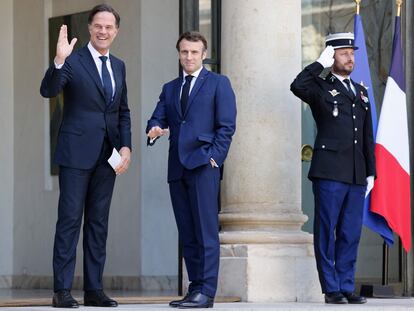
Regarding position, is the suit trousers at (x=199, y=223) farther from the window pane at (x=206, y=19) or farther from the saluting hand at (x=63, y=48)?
the window pane at (x=206, y=19)

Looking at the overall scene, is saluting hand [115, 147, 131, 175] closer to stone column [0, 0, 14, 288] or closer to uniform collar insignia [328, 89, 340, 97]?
uniform collar insignia [328, 89, 340, 97]

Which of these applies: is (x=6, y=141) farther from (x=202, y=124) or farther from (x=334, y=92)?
(x=202, y=124)

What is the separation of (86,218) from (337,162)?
1.97 m

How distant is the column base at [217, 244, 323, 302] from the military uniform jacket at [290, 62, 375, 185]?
2.30 feet

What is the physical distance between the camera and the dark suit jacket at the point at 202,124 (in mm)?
8258

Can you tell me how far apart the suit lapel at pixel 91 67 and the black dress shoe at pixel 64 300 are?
1261mm

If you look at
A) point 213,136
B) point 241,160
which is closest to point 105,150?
point 213,136

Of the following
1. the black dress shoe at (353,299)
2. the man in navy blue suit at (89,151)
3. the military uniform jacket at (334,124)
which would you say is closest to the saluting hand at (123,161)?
the man in navy blue suit at (89,151)

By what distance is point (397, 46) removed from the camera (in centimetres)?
1077

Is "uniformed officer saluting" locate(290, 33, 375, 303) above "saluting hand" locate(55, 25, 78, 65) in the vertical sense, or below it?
below

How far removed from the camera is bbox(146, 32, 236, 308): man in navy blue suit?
822cm

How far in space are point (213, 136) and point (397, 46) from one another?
299 cm

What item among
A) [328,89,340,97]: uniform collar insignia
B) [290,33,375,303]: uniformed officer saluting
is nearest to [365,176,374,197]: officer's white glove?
[290,33,375,303]: uniformed officer saluting

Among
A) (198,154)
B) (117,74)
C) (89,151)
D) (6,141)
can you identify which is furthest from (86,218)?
(6,141)
